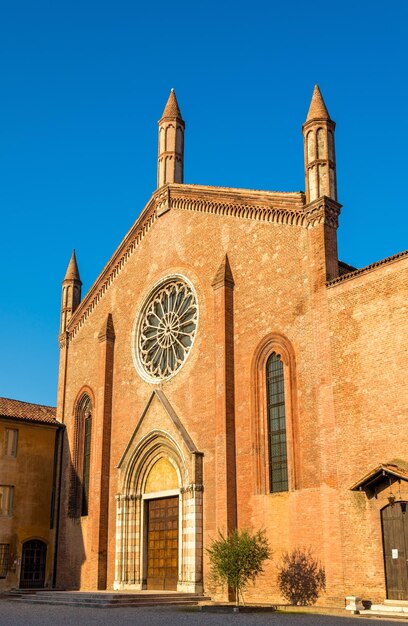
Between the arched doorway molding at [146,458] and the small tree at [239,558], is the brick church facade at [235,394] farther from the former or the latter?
the small tree at [239,558]

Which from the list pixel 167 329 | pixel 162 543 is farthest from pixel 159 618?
pixel 167 329

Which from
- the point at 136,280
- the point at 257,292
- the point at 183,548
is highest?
the point at 136,280

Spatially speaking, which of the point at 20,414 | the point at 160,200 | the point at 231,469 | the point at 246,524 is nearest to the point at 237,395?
the point at 231,469

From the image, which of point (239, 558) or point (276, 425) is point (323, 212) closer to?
point (276, 425)

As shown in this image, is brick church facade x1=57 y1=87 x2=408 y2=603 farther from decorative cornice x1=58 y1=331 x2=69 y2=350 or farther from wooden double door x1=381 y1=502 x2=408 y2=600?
decorative cornice x1=58 y1=331 x2=69 y2=350

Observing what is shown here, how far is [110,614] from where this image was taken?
18719 mm

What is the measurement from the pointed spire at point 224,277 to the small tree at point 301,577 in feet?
31.2

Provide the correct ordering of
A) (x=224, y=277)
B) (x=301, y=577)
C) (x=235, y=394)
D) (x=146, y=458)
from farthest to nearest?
(x=146, y=458) < (x=224, y=277) < (x=235, y=394) < (x=301, y=577)

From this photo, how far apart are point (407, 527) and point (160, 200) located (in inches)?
708

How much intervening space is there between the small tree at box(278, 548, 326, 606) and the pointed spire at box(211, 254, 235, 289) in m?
9.51

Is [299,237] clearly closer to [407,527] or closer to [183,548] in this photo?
[407,527]

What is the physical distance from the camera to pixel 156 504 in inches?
1077

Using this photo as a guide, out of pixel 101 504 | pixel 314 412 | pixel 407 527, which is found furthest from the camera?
pixel 101 504

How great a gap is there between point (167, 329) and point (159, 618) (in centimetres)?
1346
